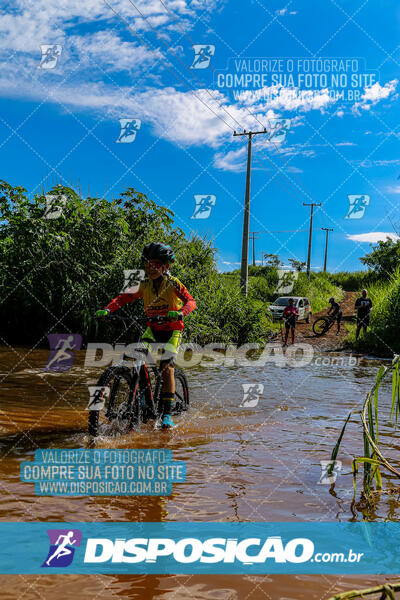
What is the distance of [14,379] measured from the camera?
31.9ft

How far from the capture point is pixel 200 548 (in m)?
3.27

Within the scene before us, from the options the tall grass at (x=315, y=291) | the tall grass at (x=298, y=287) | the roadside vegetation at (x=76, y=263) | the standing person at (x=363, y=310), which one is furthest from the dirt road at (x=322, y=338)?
the tall grass at (x=315, y=291)

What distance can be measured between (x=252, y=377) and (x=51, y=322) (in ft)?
22.9

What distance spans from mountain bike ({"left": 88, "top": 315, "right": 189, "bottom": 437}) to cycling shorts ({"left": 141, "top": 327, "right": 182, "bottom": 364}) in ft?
0.51

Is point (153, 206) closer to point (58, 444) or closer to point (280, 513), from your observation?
point (58, 444)

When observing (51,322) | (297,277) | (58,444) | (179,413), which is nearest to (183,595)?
(58,444)

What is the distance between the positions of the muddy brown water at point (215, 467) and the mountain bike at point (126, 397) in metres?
0.18

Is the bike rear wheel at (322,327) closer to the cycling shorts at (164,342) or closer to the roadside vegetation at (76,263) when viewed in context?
the roadside vegetation at (76,263)

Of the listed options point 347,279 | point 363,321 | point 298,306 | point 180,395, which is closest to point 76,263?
point 180,395

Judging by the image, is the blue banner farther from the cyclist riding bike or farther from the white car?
the white car

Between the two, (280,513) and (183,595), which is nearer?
(183,595)

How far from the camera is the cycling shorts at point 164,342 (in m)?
6.32

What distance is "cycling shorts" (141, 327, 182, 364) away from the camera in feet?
20.7

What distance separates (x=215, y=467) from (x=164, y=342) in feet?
6.20
